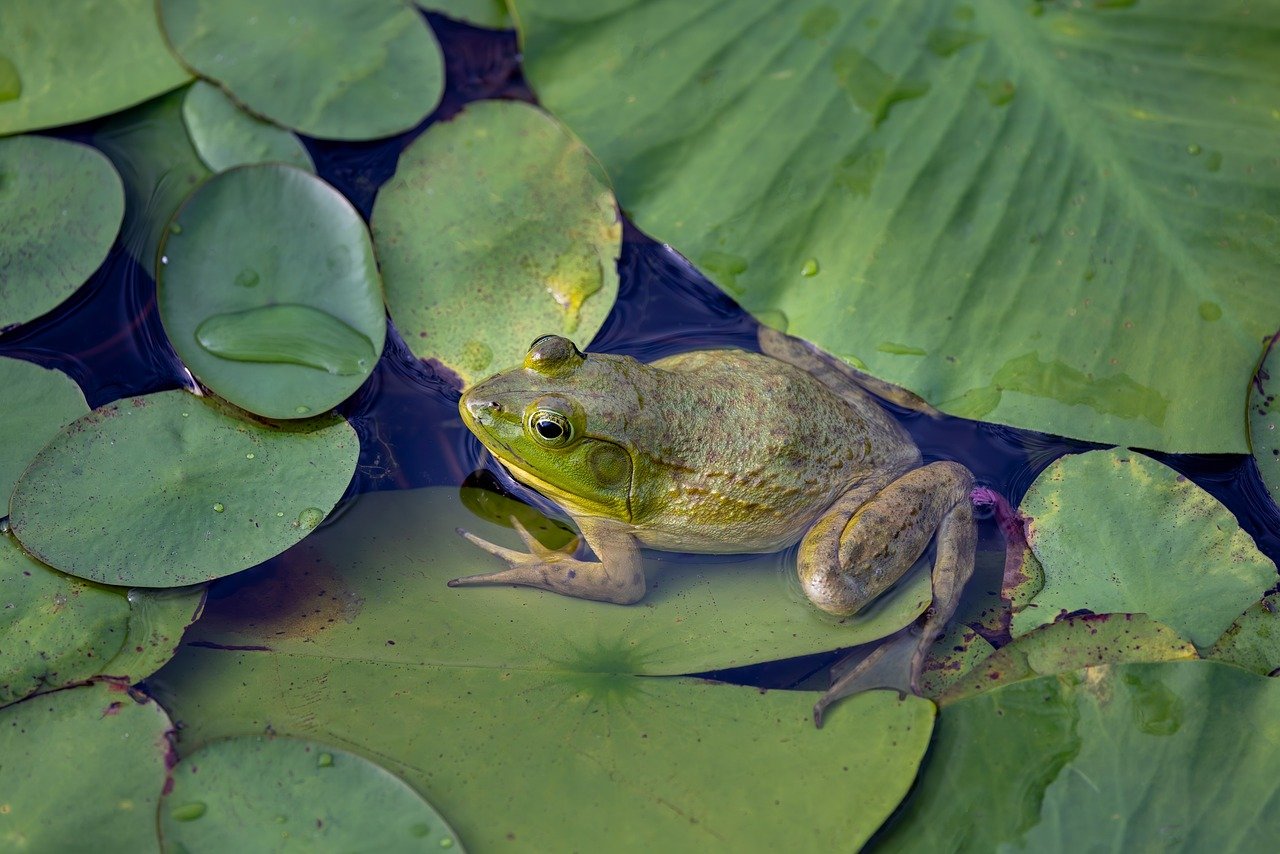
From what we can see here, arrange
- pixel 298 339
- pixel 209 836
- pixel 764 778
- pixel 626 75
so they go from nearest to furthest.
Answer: pixel 209 836 < pixel 764 778 < pixel 298 339 < pixel 626 75

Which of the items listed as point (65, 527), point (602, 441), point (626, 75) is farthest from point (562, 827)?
point (626, 75)

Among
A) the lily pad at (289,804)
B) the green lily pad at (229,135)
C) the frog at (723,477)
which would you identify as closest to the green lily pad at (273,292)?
the green lily pad at (229,135)

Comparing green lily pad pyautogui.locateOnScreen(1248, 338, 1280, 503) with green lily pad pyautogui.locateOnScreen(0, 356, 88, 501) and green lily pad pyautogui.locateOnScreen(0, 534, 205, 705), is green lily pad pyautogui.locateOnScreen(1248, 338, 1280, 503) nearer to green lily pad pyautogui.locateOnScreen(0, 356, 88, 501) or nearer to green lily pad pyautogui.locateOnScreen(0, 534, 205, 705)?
green lily pad pyautogui.locateOnScreen(0, 534, 205, 705)

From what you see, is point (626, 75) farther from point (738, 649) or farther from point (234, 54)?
point (738, 649)

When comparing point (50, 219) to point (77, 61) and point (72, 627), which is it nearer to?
point (77, 61)

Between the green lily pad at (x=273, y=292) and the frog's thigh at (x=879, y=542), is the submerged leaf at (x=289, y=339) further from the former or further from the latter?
the frog's thigh at (x=879, y=542)

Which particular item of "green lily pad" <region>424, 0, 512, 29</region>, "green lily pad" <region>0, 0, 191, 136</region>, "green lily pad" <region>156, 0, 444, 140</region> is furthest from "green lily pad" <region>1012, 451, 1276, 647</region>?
"green lily pad" <region>0, 0, 191, 136</region>
